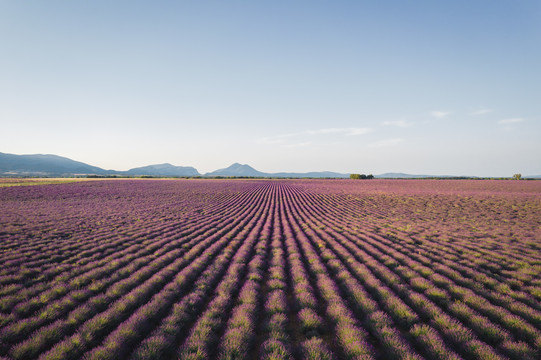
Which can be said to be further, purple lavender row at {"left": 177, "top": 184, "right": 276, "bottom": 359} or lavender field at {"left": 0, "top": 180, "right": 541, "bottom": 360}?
lavender field at {"left": 0, "top": 180, "right": 541, "bottom": 360}

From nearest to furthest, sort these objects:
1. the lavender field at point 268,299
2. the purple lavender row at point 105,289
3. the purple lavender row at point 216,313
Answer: the purple lavender row at point 216,313 < the lavender field at point 268,299 < the purple lavender row at point 105,289

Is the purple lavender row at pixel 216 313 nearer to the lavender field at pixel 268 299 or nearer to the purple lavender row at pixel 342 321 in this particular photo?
the lavender field at pixel 268 299

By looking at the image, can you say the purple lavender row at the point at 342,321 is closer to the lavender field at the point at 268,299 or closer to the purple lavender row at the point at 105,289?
the lavender field at the point at 268,299

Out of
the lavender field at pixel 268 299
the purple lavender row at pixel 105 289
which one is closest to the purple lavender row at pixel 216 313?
the lavender field at pixel 268 299

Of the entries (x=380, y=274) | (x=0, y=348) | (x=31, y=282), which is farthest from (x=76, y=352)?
(x=380, y=274)

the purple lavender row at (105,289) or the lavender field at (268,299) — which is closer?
the lavender field at (268,299)

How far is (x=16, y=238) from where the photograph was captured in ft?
42.1

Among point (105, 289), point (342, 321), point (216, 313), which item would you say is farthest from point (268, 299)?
point (105, 289)

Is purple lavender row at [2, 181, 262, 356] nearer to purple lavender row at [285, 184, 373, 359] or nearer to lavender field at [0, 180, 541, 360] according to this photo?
lavender field at [0, 180, 541, 360]

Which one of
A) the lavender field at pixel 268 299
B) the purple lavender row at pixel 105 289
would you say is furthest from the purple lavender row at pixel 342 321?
the purple lavender row at pixel 105 289

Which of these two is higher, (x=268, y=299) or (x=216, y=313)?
(x=216, y=313)

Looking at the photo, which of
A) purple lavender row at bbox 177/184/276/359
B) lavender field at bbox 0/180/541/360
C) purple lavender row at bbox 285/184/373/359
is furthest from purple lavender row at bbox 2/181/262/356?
purple lavender row at bbox 285/184/373/359

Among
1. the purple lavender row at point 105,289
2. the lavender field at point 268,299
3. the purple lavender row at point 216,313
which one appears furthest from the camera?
the purple lavender row at point 105,289

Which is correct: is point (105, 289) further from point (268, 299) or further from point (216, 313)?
point (268, 299)
